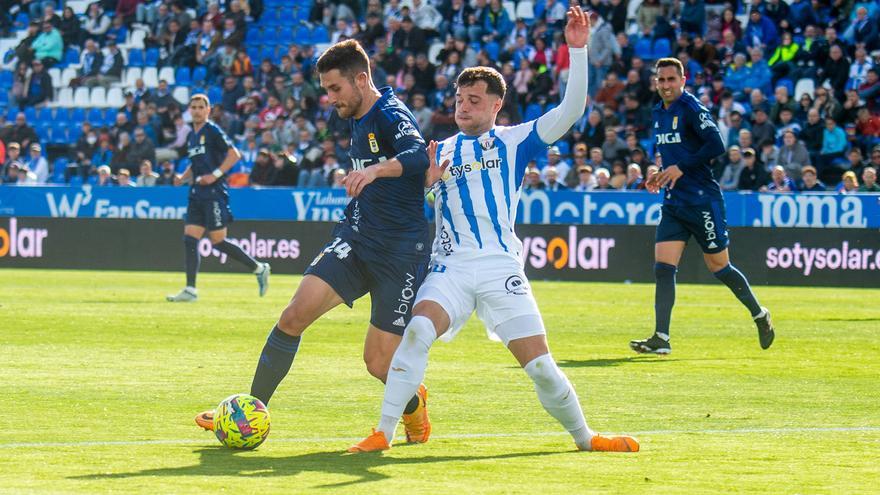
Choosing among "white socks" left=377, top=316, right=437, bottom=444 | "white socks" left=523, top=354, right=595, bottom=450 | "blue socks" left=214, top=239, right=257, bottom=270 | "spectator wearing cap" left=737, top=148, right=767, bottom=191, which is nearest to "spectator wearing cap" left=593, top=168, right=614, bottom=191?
"spectator wearing cap" left=737, top=148, right=767, bottom=191

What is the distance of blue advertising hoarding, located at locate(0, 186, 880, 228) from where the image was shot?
22516 mm

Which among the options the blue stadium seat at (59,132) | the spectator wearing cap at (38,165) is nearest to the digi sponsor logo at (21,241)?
the spectator wearing cap at (38,165)

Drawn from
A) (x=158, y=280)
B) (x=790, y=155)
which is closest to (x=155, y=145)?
(x=158, y=280)

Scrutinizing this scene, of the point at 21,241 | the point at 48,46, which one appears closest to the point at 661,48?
the point at 21,241

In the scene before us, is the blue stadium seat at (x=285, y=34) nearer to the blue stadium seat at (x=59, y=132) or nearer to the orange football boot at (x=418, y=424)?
the blue stadium seat at (x=59, y=132)

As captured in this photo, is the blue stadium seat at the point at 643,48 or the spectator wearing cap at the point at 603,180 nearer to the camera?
the spectator wearing cap at the point at 603,180

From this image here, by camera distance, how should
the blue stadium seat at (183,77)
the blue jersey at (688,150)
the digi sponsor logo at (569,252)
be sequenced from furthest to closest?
the blue stadium seat at (183,77) < the digi sponsor logo at (569,252) < the blue jersey at (688,150)

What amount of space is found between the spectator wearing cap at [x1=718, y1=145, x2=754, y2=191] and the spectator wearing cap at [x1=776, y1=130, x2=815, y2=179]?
686mm

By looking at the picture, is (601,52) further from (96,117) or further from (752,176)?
(96,117)

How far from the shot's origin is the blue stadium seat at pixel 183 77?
111 feet

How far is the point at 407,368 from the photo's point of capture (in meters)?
6.98

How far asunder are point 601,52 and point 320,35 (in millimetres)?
7505

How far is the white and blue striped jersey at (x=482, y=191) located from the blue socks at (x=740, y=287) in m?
5.73

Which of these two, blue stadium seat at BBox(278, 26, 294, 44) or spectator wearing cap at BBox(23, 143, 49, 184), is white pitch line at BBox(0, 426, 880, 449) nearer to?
spectator wearing cap at BBox(23, 143, 49, 184)
